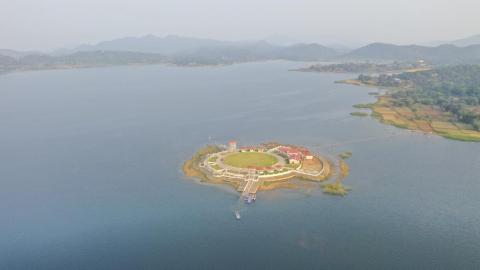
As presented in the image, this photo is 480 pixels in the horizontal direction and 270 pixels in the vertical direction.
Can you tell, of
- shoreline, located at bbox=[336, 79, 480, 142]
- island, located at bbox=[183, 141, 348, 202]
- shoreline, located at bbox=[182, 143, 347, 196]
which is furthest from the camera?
shoreline, located at bbox=[336, 79, 480, 142]

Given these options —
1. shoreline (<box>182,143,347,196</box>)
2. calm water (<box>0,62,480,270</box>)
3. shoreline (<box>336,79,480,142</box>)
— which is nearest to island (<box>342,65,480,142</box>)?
shoreline (<box>336,79,480,142</box>)

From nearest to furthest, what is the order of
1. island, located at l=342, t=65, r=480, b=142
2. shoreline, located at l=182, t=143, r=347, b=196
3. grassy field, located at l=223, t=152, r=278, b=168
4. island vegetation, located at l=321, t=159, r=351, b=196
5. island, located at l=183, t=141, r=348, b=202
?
island vegetation, located at l=321, t=159, r=351, b=196 → shoreline, located at l=182, t=143, r=347, b=196 → island, located at l=183, t=141, r=348, b=202 → grassy field, located at l=223, t=152, r=278, b=168 → island, located at l=342, t=65, r=480, b=142

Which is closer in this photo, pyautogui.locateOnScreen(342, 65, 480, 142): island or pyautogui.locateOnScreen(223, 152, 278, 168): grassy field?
pyautogui.locateOnScreen(223, 152, 278, 168): grassy field

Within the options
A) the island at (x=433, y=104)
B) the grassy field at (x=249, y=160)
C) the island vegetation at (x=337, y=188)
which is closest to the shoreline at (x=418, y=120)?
the island at (x=433, y=104)

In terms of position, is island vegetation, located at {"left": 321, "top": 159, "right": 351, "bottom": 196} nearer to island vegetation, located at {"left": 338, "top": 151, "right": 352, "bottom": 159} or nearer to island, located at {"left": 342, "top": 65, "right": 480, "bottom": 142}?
island vegetation, located at {"left": 338, "top": 151, "right": 352, "bottom": 159}

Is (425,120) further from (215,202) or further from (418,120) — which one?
(215,202)

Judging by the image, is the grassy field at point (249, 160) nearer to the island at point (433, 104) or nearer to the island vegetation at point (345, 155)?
the island vegetation at point (345, 155)
